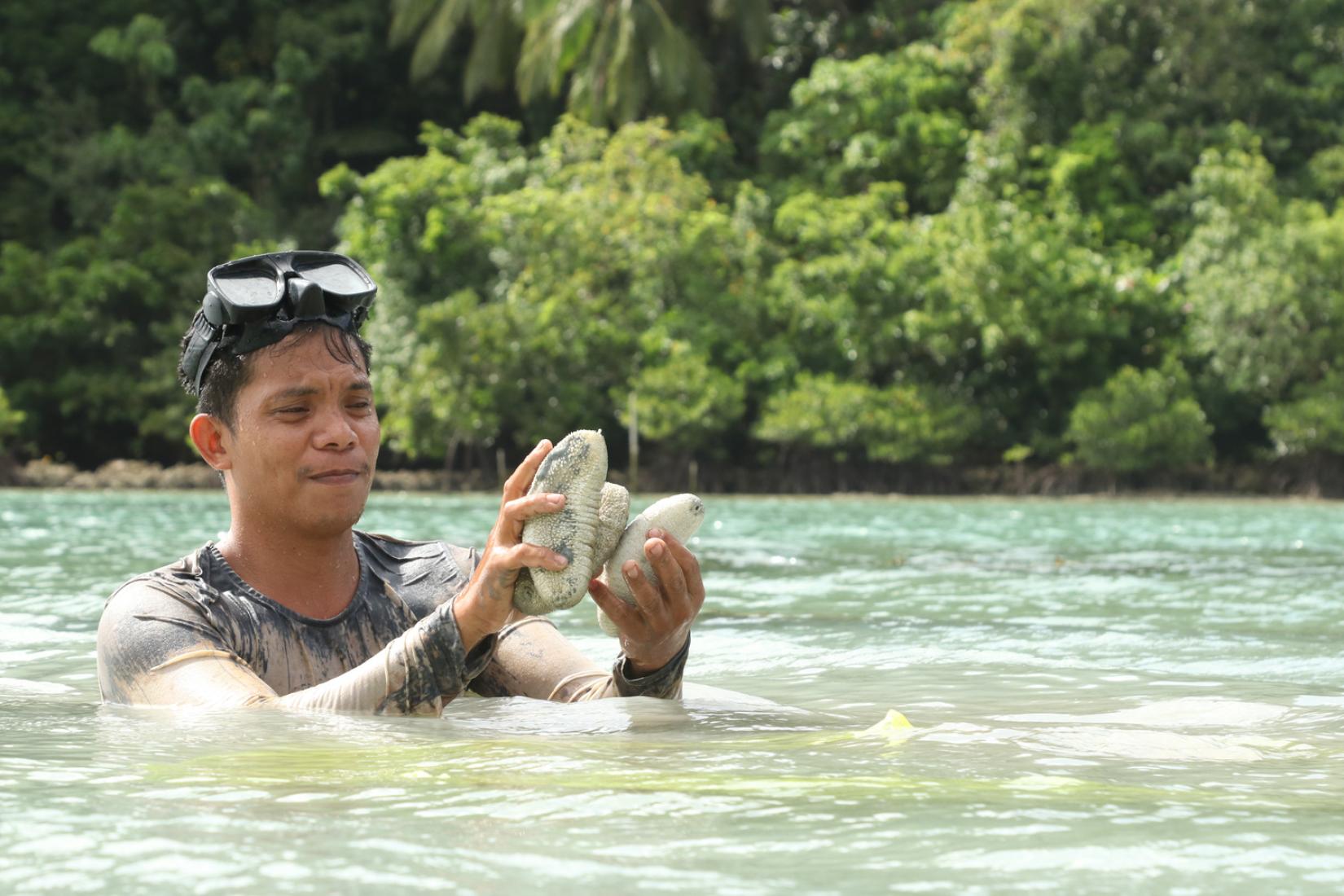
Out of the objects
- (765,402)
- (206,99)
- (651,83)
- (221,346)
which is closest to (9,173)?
(206,99)

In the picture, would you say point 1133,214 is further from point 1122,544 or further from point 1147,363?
point 1122,544

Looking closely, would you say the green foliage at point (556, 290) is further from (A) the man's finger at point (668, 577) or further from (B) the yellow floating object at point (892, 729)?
(A) the man's finger at point (668, 577)

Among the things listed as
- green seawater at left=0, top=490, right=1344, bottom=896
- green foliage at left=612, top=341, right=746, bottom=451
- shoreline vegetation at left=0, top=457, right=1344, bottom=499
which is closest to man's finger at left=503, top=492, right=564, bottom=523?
green seawater at left=0, top=490, right=1344, bottom=896

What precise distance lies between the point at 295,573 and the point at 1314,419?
2659 cm

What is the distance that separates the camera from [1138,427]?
28234 millimetres

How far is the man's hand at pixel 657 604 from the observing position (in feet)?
11.2

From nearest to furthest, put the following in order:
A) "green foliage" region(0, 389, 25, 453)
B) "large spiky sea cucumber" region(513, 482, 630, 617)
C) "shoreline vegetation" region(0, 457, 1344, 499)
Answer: "large spiky sea cucumber" region(513, 482, 630, 617)
"shoreline vegetation" region(0, 457, 1344, 499)
"green foliage" region(0, 389, 25, 453)

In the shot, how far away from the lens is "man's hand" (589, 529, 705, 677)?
340cm

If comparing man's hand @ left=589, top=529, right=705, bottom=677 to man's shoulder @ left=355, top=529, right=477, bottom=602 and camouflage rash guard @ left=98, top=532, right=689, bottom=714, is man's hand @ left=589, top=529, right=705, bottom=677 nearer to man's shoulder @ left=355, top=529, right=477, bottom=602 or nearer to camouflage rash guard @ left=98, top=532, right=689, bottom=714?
camouflage rash guard @ left=98, top=532, right=689, bottom=714

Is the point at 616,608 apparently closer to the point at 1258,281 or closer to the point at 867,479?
the point at 1258,281

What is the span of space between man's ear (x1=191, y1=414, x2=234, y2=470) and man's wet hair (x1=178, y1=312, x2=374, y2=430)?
0.7 inches

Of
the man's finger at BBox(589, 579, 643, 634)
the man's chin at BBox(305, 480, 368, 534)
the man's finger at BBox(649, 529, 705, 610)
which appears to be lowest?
the man's finger at BBox(589, 579, 643, 634)

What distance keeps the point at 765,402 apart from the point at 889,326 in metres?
2.59

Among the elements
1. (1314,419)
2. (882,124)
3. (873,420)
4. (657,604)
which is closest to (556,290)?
(873,420)
